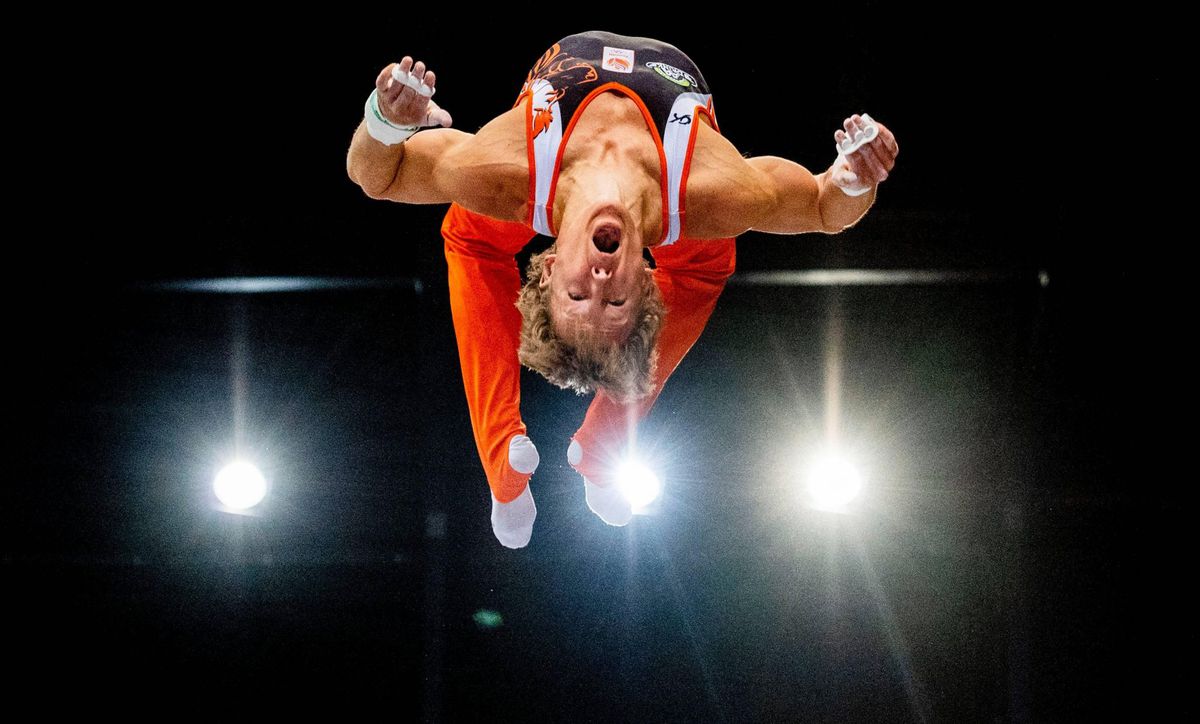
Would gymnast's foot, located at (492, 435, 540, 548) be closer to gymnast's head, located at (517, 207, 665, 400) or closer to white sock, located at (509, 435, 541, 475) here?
white sock, located at (509, 435, 541, 475)

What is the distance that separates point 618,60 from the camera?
211 cm

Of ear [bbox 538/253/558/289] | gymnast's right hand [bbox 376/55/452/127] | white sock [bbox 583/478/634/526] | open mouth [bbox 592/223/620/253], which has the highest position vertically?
gymnast's right hand [bbox 376/55/452/127]

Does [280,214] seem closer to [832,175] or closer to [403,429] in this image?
[403,429]

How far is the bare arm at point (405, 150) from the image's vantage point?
5.91 ft

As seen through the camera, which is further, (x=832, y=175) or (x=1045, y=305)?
(x=1045, y=305)

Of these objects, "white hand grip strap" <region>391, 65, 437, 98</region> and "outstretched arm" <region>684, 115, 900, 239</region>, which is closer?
"white hand grip strap" <region>391, 65, 437, 98</region>

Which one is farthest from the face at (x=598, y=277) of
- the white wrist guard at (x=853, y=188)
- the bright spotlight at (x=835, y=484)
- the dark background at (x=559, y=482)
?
the bright spotlight at (x=835, y=484)

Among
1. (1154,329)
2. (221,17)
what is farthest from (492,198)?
(1154,329)

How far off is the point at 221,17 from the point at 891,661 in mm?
2231

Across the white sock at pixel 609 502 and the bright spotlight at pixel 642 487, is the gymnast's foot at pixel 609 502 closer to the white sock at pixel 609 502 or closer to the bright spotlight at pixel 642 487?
the white sock at pixel 609 502

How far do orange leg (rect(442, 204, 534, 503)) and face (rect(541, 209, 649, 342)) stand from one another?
0.33 meters

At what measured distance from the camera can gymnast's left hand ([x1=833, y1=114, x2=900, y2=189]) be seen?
1862 mm

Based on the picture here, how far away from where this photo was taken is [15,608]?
302cm

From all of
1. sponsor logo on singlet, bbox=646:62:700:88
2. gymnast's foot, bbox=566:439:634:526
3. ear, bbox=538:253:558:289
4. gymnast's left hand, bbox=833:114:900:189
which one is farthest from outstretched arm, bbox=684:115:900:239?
gymnast's foot, bbox=566:439:634:526
